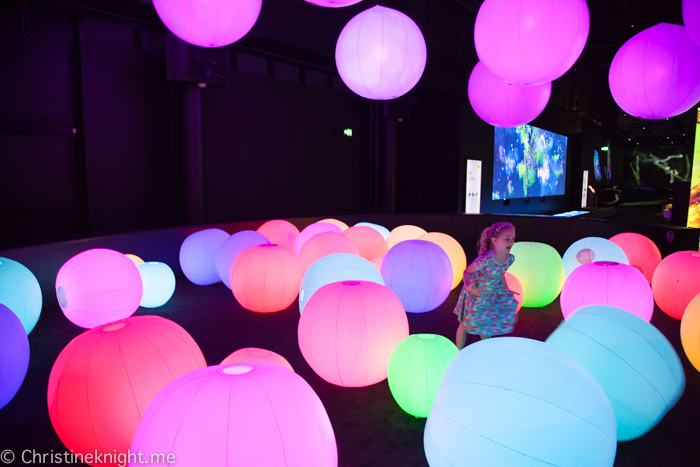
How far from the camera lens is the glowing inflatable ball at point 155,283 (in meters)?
4.70

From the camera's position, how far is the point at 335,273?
3801 millimetres

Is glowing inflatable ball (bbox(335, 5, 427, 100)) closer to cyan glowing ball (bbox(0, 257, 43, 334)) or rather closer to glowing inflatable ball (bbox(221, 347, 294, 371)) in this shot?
glowing inflatable ball (bbox(221, 347, 294, 371))

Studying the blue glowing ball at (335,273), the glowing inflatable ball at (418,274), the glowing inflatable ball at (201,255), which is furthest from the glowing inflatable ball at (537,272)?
the glowing inflatable ball at (201,255)

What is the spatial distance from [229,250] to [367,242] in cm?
182

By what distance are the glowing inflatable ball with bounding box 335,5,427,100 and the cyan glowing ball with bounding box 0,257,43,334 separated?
3.32m

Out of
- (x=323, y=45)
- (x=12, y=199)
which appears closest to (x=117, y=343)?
(x=12, y=199)

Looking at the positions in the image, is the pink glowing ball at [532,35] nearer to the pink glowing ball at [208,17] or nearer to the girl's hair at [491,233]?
the girl's hair at [491,233]

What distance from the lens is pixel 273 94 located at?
9359 mm

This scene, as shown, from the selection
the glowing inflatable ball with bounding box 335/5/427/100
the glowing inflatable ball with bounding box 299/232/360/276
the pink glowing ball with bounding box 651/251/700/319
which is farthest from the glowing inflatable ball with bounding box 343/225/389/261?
the pink glowing ball with bounding box 651/251/700/319

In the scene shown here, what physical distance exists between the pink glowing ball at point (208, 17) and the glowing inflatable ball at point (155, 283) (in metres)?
2.45

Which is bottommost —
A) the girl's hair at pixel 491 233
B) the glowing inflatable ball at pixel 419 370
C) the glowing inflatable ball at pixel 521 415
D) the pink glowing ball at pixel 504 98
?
the glowing inflatable ball at pixel 419 370

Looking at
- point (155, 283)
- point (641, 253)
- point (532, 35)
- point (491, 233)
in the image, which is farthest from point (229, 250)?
point (641, 253)

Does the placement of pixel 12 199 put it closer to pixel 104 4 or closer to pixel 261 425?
pixel 104 4

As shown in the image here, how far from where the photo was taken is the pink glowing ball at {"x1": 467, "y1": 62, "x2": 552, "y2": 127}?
477cm
